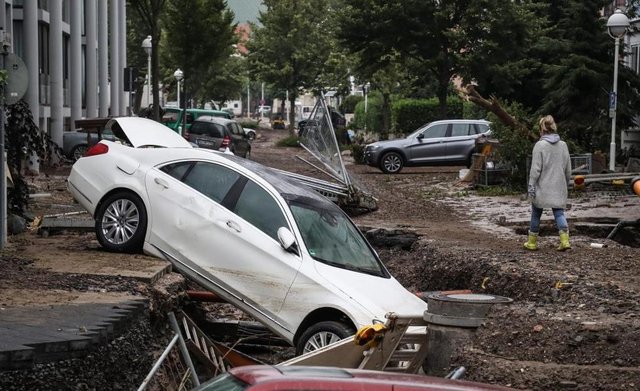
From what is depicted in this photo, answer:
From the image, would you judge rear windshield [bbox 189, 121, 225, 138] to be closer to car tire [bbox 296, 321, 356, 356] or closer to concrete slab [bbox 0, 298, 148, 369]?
concrete slab [bbox 0, 298, 148, 369]

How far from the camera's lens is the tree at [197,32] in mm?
55125

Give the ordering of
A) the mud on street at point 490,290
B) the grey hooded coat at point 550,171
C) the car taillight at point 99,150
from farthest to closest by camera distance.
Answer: the grey hooded coat at point 550,171
the car taillight at point 99,150
the mud on street at point 490,290

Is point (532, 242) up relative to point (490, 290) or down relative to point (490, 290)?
up

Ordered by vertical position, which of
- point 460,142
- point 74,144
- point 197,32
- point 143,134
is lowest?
point 74,144

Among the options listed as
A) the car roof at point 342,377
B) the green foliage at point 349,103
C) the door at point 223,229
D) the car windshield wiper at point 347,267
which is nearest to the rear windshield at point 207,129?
the door at point 223,229

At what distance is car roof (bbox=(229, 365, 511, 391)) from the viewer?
4.81m

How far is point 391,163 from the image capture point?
1393 inches

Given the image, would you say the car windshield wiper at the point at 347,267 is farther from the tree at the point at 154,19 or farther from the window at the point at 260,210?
the tree at the point at 154,19

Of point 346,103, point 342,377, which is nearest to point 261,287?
point 342,377

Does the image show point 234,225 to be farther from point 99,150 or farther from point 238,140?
point 238,140

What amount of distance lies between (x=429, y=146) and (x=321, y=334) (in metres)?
25.2

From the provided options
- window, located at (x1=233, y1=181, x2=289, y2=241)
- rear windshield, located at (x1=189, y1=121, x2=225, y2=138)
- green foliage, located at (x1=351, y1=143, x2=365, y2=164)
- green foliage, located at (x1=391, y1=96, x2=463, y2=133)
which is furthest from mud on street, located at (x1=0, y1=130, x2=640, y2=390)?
green foliage, located at (x1=391, y1=96, x2=463, y2=133)

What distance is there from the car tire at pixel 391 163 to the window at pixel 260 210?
23348 millimetres

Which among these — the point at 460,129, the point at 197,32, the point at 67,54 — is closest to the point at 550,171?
the point at 460,129
